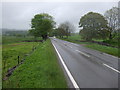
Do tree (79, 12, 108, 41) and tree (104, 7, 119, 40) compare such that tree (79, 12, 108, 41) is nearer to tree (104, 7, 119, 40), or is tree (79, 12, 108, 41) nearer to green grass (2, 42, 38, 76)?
tree (104, 7, 119, 40)

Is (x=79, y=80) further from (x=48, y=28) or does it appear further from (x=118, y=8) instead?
(x=48, y=28)

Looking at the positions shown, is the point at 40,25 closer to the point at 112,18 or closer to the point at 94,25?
the point at 94,25

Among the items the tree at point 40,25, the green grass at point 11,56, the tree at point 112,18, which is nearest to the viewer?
the green grass at point 11,56

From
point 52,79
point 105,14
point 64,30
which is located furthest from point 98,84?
point 64,30

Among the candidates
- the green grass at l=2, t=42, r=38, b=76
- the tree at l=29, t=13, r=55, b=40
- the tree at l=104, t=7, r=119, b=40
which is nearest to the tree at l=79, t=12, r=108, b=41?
the tree at l=104, t=7, r=119, b=40

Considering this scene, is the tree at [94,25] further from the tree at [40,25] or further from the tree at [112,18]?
the tree at [40,25]

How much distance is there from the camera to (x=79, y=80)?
6.01 meters

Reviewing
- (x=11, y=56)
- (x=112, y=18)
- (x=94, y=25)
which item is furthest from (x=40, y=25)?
(x=11, y=56)

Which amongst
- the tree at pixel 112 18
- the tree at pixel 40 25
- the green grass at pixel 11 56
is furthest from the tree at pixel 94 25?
the tree at pixel 40 25

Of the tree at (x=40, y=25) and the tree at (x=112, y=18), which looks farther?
the tree at (x=40, y=25)

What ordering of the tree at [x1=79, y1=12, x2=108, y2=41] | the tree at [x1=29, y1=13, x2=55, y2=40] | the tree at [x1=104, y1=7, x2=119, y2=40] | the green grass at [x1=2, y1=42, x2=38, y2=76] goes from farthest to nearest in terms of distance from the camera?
the tree at [x1=29, y1=13, x2=55, y2=40] < the tree at [x1=79, y1=12, x2=108, y2=41] < the tree at [x1=104, y1=7, x2=119, y2=40] < the green grass at [x1=2, y1=42, x2=38, y2=76]

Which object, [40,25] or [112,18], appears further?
[40,25]

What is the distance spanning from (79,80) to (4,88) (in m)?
3.95

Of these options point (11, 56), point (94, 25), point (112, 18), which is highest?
point (112, 18)
